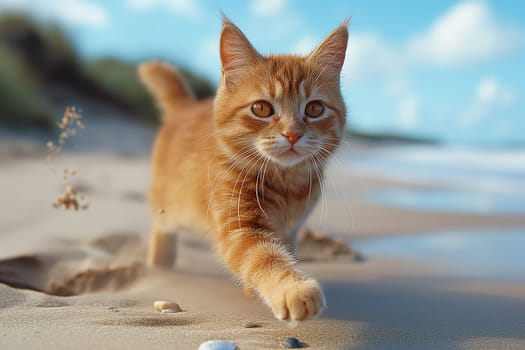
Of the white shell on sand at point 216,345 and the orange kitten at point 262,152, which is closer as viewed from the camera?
the white shell on sand at point 216,345

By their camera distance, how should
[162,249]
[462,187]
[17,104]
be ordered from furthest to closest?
[17,104]
[462,187]
[162,249]

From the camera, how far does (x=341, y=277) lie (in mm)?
2941

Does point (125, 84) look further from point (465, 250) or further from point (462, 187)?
point (465, 250)

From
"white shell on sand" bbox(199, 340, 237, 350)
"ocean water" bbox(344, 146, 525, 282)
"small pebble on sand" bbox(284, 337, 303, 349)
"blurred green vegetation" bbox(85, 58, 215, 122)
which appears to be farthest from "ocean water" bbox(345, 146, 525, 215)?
"blurred green vegetation" bbox(85, 58, 215, 122)

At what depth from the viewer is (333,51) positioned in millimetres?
2645

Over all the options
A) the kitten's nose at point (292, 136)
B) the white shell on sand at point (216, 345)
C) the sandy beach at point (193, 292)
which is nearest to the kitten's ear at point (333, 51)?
the kitten's nose at point (292, 136)

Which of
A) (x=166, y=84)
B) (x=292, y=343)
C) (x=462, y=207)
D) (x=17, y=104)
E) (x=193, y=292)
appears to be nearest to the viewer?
(x=292, y=343)

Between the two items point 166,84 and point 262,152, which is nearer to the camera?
point 262,152

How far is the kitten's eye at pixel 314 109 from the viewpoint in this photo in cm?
240

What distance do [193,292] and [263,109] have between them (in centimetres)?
91

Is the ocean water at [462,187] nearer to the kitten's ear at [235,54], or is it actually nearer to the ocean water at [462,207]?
the ocean water at [462,207]

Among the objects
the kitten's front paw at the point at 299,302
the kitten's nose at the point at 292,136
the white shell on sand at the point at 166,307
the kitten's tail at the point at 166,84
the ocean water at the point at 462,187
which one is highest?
the ocean water at the point at 462,187

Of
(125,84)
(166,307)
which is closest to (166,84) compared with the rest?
(166,307)

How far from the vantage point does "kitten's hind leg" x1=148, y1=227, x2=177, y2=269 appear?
319 centimetres
